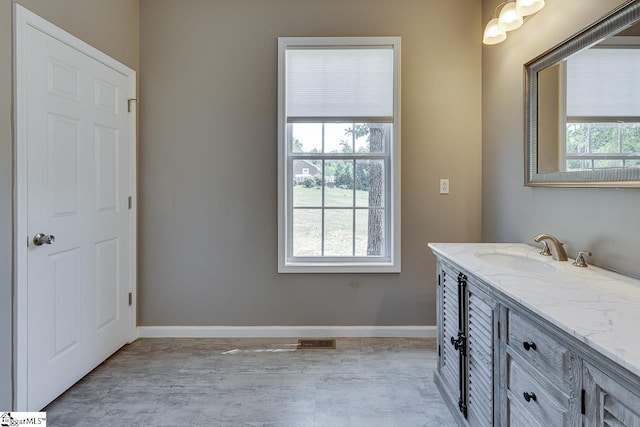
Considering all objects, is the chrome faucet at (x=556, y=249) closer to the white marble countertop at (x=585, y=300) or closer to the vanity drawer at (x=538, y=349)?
the white marble countertop at (x=585, y=300)

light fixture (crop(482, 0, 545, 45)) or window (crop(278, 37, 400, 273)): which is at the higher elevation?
light fixture (crop(482, 0, 545, 45))

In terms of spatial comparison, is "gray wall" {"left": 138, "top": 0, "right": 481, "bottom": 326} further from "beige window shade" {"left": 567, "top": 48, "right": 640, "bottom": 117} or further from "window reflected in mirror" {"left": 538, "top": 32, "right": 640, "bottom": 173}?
"beige window shade" {"left": 567, "top": 48, "right": 640, "bottom": 117}

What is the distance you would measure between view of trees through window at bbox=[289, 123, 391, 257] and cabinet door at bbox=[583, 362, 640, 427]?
1943mm

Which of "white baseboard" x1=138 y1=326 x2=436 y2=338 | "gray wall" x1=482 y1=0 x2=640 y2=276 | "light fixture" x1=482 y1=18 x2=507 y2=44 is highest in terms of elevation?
"light fixture" x1=482 y1=18 x2=507 y2=44

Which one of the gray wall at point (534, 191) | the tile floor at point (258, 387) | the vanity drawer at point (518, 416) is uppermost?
the gray wall at point (534, 191)

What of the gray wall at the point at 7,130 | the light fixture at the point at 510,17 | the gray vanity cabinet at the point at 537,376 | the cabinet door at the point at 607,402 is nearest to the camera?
the cabinet door at the point at 607,402

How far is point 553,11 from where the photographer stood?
183cm

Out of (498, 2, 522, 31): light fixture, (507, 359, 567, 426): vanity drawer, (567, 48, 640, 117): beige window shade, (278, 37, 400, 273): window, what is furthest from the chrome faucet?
(498, 2, 522, 31): light fixture

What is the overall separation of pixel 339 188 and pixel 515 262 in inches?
53.5

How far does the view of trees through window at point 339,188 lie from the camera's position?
8.98 ft

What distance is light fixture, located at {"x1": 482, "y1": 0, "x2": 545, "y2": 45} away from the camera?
6.04ft

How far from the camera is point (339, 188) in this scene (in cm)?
277

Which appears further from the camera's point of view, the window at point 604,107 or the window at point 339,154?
the window at point 339,154

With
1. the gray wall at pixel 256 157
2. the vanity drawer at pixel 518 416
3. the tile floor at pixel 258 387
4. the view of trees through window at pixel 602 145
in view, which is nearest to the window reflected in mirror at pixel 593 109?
the view of trees through window at pixel 602 145
